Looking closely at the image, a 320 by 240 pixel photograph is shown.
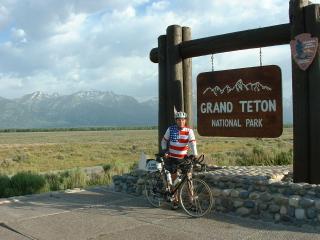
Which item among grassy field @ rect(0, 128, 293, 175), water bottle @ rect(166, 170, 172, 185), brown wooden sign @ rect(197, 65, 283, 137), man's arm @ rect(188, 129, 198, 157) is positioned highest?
brown wooden sign @ rect(197, 65, 283, 137)

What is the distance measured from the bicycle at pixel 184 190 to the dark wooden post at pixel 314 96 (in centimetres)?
180

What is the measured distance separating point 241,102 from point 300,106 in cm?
147

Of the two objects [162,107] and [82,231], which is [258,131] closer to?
[162,107]

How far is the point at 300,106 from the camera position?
833 cm

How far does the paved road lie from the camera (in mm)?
7176

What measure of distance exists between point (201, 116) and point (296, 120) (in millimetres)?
2422

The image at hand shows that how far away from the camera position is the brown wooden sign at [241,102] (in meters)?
9.07

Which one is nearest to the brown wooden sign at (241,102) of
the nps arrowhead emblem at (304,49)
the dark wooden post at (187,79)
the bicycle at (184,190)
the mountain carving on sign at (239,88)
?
the mountain carving on sign at (239,88)

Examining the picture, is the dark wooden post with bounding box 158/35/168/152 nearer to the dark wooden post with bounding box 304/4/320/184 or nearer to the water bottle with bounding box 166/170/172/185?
the water bottle with bounding box 166/170/172/185

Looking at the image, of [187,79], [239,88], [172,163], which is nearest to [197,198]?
[172,163]

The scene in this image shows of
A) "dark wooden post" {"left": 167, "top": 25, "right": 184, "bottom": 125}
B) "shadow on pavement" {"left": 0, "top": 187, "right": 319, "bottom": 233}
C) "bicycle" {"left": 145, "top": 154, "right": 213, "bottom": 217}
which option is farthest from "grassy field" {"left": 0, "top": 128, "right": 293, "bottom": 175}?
"bicycle" {"left": 145, "top": 154, "right": 213, "bottom": 217}

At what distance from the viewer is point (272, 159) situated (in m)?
16.2

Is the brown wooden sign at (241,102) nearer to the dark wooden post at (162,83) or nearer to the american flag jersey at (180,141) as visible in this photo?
the dark wooden post at (162,83)

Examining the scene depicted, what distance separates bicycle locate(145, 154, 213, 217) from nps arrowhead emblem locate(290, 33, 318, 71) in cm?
238
